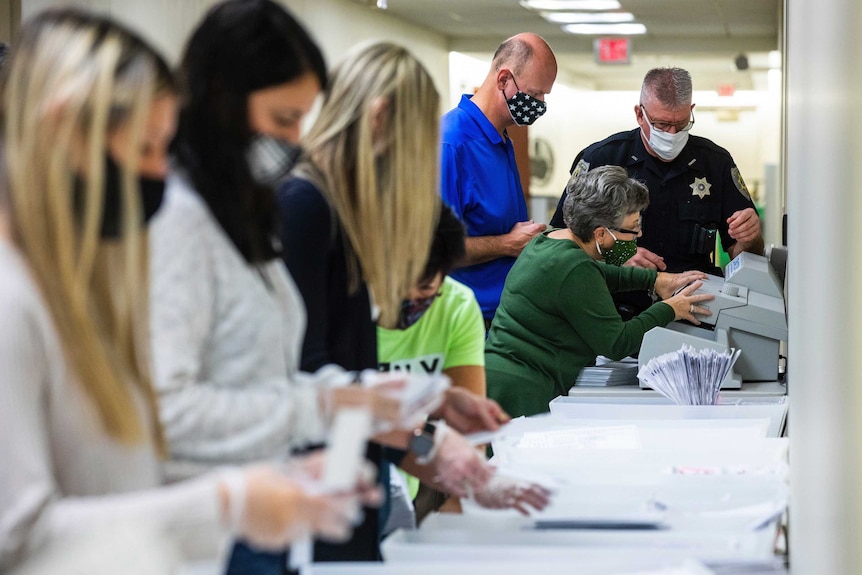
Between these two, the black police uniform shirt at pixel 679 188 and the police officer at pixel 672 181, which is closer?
the police officer at pixel 672 181

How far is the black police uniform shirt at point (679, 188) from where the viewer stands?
9.30 ft

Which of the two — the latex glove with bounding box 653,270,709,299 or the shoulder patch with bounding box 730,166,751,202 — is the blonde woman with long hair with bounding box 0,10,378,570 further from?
the shoulder patch with bounding box 730,166,751,202

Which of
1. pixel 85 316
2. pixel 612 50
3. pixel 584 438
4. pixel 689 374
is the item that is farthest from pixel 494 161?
pixel 85 316

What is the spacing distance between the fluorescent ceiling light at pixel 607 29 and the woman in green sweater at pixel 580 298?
427 mm

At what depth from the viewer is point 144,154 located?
0.97 metres

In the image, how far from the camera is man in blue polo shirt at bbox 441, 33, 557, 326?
1.94 m

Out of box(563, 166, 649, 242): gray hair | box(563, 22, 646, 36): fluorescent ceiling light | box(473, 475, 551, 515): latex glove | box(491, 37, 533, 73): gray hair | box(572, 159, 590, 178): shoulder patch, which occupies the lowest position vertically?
box(473, 475, 551, 515): latex glove

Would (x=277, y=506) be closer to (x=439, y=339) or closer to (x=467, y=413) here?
(x=467, y=413)

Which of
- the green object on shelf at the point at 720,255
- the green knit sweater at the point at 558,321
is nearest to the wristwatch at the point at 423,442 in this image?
the green knit sweater at the point at 558,321

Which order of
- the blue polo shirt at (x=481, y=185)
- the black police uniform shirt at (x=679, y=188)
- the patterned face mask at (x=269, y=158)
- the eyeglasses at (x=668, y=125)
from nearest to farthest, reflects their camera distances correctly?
the patterned face mask at (x=269, y=158) → the blue polo shirt at (x=481, y=185) → the eyeglasses at (x=668, y=125) → the black police uniform shirt at (x=679, y=188)

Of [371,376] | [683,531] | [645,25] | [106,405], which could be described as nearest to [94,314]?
[106,405]

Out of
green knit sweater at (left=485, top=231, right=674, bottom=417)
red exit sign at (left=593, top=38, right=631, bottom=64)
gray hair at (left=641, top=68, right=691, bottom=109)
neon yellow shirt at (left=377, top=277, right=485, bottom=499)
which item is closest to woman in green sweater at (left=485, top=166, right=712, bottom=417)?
green knit sweater at (left=485, top=231, right=674, bottom=417)

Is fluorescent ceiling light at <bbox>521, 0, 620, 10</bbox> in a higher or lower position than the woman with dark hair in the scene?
higher

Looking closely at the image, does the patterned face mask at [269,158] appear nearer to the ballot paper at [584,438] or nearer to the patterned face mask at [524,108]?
the patterned face mask at [524,108]
